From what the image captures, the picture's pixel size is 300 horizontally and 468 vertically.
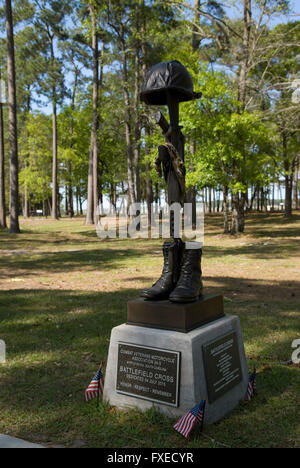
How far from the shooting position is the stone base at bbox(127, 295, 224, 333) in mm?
3338

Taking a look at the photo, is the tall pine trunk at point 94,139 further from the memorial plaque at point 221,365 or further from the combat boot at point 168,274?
the memorial plaque at point 221,365

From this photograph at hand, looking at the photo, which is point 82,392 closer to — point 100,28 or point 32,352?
point 32,352

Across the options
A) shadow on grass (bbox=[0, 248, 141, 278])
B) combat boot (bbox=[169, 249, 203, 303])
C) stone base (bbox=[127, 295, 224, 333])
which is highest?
combat boot (bbox=[169, 249, 203, 303])

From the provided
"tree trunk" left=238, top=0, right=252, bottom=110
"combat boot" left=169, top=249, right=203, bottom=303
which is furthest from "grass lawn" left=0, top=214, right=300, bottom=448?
"tree trunk" left=238, top=0, right=252, bottom=110

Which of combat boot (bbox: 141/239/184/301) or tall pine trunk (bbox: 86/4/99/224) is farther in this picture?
tall pine trunk (bbox: 86/4/99/224)

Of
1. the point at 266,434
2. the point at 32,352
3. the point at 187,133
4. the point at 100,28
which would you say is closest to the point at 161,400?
the point at 266,434

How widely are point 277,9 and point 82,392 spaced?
689 inches

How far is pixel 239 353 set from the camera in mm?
3779

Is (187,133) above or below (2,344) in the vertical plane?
above

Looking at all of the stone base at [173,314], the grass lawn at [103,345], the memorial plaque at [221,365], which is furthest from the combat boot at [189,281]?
the grass lawn at [103,345]

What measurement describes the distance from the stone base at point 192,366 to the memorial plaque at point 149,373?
0.08ft

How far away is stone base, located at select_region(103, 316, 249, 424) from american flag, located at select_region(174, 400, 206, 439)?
15 cm

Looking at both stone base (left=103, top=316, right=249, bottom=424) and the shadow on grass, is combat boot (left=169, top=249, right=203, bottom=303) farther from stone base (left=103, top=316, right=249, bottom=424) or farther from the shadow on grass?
the shadow on grass

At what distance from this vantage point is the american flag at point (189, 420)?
2.91 metres
